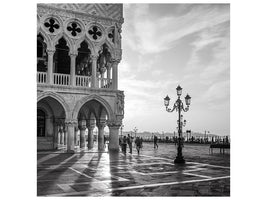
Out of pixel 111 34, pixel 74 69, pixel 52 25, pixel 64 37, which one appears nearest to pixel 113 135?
→ pixel 74 69

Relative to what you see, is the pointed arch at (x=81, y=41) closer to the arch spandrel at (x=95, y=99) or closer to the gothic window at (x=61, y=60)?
the arch spandrel at (x=95, y=99)

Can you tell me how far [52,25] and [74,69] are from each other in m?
3.14

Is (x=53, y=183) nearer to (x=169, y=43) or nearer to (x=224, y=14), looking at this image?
(x=169, y=43)

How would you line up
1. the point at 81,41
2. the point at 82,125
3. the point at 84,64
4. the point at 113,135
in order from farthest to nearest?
the point at 82,125, the point at 84,64, the point at 113,135, the point at 81,41

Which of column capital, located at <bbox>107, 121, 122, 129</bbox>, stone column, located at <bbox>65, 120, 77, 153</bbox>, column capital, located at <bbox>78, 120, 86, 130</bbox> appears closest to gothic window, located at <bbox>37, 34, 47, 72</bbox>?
stone column, located at <bbox>65, 120, 77, 153</bbox>

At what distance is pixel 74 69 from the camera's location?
20.8 m

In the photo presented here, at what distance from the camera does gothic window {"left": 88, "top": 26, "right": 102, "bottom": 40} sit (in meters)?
21.4

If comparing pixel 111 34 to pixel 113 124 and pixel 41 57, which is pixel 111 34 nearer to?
pixel 41 57

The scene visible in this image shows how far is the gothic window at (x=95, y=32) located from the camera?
70.1 ft

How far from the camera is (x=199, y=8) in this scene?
8.25 meters

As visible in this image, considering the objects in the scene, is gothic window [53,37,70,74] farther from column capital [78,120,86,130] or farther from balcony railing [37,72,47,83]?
column capital [78,120,86,130]
